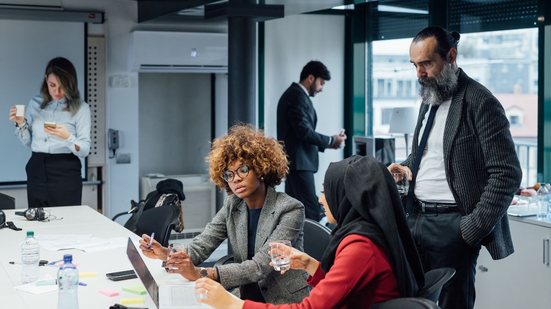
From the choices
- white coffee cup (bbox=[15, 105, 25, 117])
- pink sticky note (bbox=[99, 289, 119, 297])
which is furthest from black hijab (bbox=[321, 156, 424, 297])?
white coffee cup (bbox=[15, 105, 25, 117])

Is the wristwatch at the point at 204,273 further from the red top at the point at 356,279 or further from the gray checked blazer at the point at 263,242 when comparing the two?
the red top at the point at 356,279

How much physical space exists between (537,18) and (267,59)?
9.52 feet

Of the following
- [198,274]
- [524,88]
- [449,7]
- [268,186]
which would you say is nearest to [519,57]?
[524,88]

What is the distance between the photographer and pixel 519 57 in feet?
19.0

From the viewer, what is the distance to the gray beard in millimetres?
3059

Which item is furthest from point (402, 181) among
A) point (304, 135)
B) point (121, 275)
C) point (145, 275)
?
point (304, 135)

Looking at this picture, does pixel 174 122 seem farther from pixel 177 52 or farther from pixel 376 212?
pixel 376 212

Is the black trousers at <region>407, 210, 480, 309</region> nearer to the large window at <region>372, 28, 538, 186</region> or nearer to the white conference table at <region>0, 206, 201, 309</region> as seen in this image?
the white conference table at <region>0, 206, 201, 309</region>

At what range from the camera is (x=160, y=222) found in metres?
4.38

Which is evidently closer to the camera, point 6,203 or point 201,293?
point 201,293

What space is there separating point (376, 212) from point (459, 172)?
839 mm

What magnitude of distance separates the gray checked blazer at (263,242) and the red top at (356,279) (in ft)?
2.36

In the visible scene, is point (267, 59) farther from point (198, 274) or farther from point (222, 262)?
point (198, 274)

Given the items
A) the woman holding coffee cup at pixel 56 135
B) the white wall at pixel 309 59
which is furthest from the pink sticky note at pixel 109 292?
the white wall at pixel 309 59
